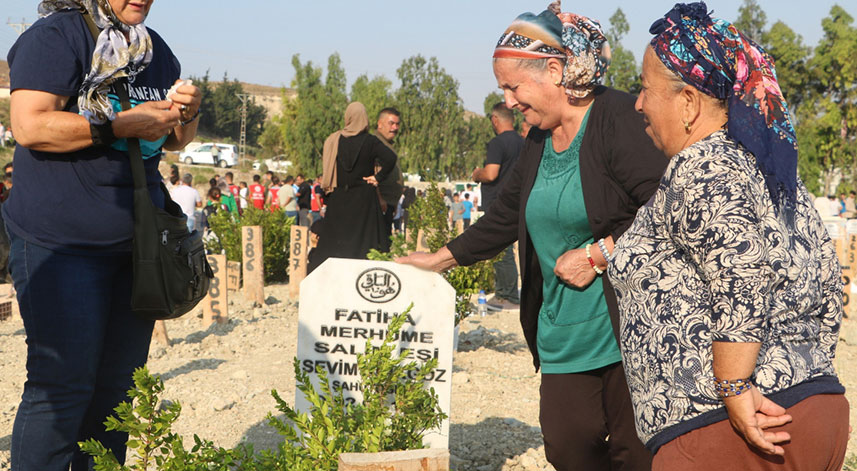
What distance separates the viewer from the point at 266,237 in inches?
448

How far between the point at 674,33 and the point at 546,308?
1.34 meters

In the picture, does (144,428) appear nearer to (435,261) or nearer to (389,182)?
(435,261)

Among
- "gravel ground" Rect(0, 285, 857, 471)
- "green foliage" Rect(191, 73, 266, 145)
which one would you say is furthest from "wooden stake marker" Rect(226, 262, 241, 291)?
"green foliage" Rect(191, 73, 266, 145)

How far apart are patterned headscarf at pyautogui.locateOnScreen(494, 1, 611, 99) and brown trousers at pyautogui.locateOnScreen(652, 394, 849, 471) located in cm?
141

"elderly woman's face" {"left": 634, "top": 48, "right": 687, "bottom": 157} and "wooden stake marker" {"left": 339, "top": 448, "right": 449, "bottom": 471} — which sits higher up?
"elderly woman's face" {"left": 634, "top": 48, "right": 687, "bottom": 157}

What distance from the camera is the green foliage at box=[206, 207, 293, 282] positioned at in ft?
37.3

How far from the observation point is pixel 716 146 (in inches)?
73.0

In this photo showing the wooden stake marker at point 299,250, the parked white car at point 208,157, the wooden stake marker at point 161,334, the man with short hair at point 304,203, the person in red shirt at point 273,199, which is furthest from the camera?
the parked white car at point 208,157

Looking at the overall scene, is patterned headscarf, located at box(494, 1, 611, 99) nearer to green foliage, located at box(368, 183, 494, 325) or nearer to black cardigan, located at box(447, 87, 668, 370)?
black cardigan, located at box(447, 87, 668, 370)

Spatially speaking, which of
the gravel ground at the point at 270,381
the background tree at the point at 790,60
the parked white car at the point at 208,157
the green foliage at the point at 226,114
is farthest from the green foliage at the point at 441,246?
the green foliage at the point at 226,114

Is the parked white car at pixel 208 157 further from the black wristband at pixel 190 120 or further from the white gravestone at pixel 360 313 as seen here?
the black wristband at pixel 190 120

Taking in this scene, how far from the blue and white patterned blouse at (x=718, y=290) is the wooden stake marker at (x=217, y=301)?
19.8 ft

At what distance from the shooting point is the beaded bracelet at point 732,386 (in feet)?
5.86

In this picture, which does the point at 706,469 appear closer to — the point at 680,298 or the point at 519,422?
the point at 680,298
